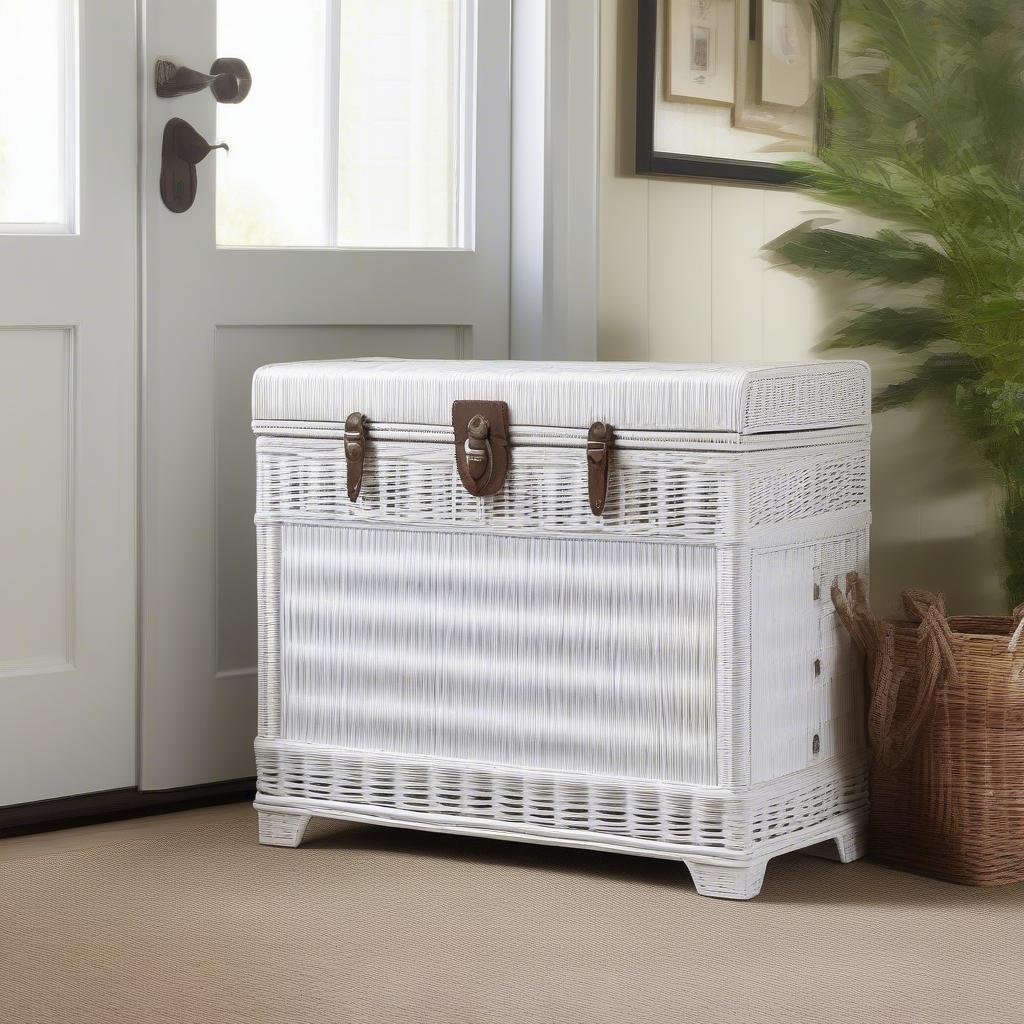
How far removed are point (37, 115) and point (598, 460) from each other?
0.86 metres

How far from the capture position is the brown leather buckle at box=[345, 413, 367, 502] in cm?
176

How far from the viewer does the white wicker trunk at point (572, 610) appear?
5.33 ft

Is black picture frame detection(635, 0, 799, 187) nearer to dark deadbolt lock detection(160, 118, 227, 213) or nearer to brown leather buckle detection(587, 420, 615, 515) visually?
dark deadbolt lock detection(160, 118, 227, 213)

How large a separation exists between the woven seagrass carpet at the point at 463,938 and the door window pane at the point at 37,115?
791mm

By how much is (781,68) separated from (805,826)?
1.29 meters

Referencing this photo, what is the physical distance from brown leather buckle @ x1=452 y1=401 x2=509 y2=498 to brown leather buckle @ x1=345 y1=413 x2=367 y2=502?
0.12 m

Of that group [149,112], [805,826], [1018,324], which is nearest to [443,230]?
[149,112]

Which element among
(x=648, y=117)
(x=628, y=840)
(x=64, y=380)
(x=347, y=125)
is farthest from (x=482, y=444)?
(x=648, y=117)

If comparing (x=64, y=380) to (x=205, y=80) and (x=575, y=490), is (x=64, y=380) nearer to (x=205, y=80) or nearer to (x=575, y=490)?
(x=205, y=80)

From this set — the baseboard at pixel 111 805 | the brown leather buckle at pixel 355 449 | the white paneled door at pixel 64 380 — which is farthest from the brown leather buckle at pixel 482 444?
the baseboard at pixel 111 805

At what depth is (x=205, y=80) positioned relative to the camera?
1971 millimetres

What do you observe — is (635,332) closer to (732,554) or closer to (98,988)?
(732,554)

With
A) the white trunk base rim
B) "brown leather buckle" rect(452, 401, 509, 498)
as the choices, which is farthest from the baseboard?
"brown leather buckle" rect(452, 401, 509, 498)

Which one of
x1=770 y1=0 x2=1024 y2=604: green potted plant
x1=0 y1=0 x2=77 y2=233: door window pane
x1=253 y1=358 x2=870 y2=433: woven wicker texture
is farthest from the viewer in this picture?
x1=770 y1=0 x2=1024 y2=604: green potted plant
